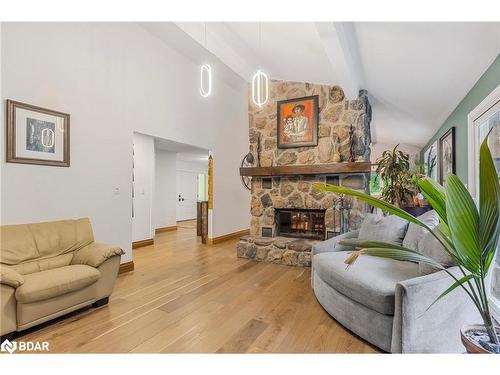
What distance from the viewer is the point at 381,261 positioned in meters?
2.40

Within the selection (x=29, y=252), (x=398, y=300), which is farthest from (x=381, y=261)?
(x=29, y=252)

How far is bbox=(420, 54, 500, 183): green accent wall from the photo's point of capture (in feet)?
7.37

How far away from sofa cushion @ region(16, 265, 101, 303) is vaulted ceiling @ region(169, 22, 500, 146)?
3.09 meters

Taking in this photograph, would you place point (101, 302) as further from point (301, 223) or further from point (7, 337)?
point (301, 223)

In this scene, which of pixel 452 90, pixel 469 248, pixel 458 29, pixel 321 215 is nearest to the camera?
pixel 469 248

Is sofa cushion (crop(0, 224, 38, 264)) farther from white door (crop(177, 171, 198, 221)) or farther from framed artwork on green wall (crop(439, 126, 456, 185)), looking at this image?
white door (crop(177, 171, 198, 221))

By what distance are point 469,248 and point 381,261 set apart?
1.50 metres

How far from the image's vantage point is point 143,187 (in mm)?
5191

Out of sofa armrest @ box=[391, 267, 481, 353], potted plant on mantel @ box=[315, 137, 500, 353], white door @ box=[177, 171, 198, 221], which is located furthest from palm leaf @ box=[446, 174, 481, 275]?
white door @ box=[177, 171, 198, 221]

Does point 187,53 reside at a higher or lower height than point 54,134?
higher

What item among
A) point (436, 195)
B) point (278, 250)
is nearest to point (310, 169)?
point (278, 250)

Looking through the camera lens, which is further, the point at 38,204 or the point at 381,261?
the point at 38,204

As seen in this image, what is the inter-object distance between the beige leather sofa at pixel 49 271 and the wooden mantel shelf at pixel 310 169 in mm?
2669

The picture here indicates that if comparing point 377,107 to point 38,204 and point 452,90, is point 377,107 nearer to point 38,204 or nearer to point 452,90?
point 452,90
